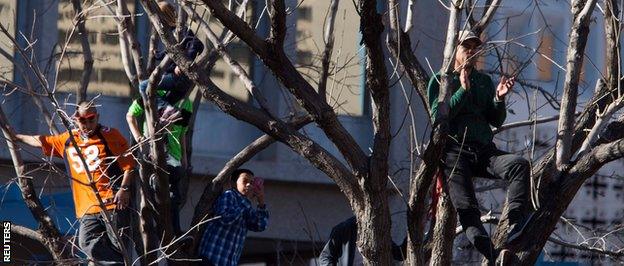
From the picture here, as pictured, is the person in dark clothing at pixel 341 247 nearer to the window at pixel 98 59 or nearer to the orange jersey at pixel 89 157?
the orange jersey at pixel 89 157

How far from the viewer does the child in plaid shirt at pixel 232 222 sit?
28.2ft

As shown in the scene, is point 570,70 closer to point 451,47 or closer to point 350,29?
point 451,47

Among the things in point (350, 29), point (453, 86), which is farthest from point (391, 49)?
point (350, 29)

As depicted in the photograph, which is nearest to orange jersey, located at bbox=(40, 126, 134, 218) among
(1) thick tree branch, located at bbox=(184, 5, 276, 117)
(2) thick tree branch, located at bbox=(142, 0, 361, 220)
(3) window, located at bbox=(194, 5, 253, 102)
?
(1) thick tree branch, located at bbox=(184, 5, 276, 117)

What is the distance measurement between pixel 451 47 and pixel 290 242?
22.7ft

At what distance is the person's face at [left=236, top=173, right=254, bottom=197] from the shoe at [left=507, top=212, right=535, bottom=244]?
251 centimetres

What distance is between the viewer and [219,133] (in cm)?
1302

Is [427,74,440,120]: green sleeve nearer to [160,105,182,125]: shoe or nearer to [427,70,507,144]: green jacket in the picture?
[427,70,507,144]: green jacket

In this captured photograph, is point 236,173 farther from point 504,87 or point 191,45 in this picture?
point 504,87

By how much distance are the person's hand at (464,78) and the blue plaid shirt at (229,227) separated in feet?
6.90

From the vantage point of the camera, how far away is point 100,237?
322 inches

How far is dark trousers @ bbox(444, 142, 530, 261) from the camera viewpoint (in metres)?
6.86

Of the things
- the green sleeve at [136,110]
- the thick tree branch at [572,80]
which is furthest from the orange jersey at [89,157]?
the thick tree branch at [572,80]

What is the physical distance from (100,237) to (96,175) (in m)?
0.48
